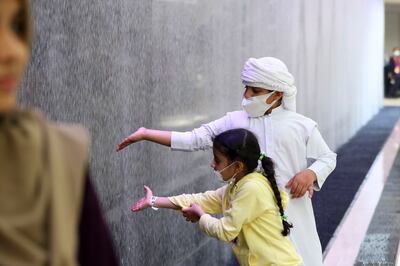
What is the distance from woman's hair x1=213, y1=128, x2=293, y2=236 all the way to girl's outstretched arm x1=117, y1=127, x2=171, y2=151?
327mm

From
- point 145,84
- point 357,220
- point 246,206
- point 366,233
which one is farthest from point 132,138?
point 357,220

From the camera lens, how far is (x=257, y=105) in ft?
13.4


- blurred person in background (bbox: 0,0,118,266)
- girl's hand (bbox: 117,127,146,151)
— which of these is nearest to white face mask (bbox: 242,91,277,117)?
girl's hand (bbox: 117,127,146,151)

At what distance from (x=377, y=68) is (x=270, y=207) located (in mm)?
22857

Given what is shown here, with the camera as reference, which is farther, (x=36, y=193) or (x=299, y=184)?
(x=299, y=184)

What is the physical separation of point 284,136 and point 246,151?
0.56 meters

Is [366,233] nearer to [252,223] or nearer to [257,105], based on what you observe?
[257,105]

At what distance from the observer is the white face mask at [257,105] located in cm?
407

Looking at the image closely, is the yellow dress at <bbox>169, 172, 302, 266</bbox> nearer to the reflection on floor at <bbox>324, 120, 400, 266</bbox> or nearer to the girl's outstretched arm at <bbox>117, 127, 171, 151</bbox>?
the girl's outstretched arm at <bbox>117, 127, 171, 151</bbox>

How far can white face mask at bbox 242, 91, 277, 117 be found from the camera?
13.4ft

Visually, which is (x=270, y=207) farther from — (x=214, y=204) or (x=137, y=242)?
(x=137, y=242)

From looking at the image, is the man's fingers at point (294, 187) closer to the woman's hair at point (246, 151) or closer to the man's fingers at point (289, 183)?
the man's fingers at point (289, 183)

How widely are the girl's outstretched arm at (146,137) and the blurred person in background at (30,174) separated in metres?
2.14

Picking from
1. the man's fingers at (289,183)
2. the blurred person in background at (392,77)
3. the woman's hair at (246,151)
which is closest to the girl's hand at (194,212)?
the woman's hair at (246,151)
